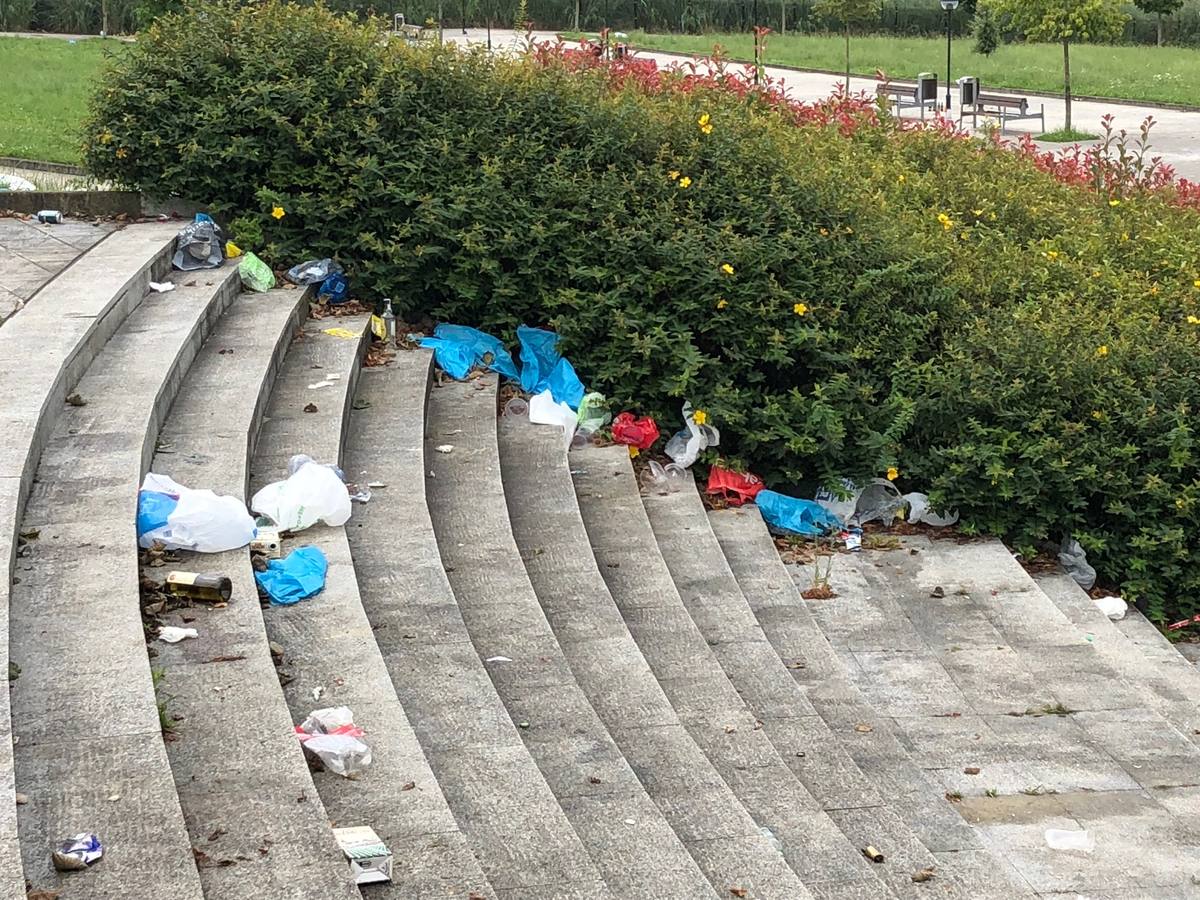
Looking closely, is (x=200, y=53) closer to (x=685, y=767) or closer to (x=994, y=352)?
(x=994, y=352)

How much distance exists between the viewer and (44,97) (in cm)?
1650

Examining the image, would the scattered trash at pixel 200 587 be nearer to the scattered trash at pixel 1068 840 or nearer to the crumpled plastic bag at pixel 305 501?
the crumpled plastic bag at pixel 305 501

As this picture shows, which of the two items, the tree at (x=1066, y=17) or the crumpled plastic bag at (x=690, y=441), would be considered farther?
the tree at (x=1066, y=17)

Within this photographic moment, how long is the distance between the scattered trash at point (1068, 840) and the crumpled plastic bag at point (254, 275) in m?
5.63

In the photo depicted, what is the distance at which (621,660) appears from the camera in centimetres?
558

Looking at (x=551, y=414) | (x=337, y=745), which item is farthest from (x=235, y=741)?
(x=551, y=414)

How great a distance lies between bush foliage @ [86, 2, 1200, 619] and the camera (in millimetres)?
8195

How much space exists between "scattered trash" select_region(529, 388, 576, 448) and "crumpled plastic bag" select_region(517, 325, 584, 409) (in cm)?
14

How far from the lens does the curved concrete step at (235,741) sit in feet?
11.2

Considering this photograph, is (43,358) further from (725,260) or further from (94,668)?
(725,260)

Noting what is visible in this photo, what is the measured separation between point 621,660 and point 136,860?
2.55 metres

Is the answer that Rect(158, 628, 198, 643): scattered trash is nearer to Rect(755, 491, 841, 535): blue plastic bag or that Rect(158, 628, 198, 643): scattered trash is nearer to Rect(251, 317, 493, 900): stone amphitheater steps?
Rect(251, 317, 493, 900): stone amphitheater steps

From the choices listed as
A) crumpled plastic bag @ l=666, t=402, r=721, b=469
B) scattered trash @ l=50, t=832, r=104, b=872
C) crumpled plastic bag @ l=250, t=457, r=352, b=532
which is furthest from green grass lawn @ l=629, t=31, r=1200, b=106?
scattered trash @ l=50, t=832, r=104, b=872

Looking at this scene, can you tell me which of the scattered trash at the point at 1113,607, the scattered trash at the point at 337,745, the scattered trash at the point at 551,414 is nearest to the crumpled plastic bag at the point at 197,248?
the scattered trash at the point at 551,414
